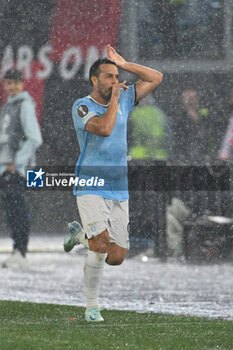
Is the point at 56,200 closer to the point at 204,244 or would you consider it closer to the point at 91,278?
the point at 204,244

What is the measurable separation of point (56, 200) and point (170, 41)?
2520 millimetres

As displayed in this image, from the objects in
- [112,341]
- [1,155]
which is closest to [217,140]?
[1,155]

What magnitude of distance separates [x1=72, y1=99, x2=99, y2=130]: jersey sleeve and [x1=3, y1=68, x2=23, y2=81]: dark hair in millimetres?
5215

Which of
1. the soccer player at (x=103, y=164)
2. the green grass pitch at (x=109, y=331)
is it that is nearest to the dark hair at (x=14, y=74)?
the green grass pitch at (x=109, y=331)

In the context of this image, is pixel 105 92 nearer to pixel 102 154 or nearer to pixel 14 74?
pixel 102 154

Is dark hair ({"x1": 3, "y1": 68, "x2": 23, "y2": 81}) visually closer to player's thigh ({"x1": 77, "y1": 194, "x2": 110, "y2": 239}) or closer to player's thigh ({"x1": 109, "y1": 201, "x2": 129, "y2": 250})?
player's thigh ({"x1": 109, "y1": 201, "x2": 129, "y2": 250})

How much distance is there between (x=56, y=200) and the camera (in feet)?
58.1

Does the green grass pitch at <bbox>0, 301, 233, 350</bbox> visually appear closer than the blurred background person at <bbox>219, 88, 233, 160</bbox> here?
Yes

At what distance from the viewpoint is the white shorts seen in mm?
9631

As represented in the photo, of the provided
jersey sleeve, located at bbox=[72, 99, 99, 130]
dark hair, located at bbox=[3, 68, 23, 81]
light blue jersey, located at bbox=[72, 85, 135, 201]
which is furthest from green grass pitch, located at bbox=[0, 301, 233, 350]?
dark hair, located at bbox=[3, 68, 23, 81]

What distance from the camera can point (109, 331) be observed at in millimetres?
9039

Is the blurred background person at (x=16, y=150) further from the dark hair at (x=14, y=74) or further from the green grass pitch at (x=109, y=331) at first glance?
the green grass pitch at (x=109, y=331)

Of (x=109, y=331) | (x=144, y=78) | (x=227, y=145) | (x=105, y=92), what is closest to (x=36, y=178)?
(x=227, y=145)

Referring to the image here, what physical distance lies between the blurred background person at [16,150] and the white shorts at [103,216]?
5.00 metres
